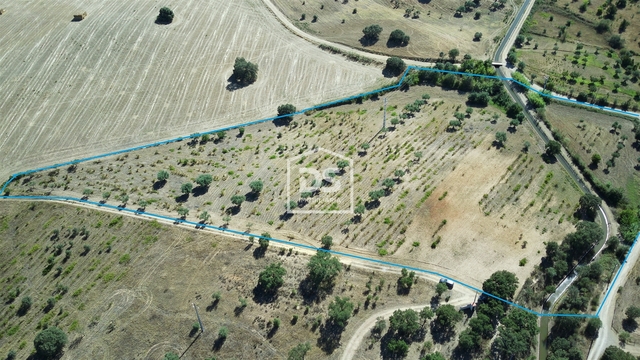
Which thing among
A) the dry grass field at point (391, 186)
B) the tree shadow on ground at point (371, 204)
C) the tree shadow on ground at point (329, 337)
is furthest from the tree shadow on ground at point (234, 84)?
the tree shadow on ground at point (329, 337)

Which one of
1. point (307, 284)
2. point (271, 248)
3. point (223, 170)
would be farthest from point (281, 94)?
point (307, 284)

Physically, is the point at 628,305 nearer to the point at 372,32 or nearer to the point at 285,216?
the point at 285,216

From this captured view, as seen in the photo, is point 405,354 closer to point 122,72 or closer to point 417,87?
point 417,87

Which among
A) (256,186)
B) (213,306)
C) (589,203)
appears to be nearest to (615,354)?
(589,203)

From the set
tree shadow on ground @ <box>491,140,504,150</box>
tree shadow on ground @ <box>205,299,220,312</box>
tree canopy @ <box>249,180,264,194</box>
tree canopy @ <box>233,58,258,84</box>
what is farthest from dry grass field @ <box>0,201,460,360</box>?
tree canopy @ <box>233,58,258,84</box>

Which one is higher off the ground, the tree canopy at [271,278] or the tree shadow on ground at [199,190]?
the tree canopy at [271,278]

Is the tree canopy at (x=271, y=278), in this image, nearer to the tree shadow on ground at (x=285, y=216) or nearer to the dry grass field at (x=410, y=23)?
the tree shadow on ground at (x=285, y=216)

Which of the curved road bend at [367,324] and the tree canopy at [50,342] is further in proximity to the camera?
the curved road bend at [367,324]

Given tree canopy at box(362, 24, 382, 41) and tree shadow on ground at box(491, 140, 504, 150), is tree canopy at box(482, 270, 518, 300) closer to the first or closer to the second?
tree shadow on ground at box(491, 140, 504, 150)
